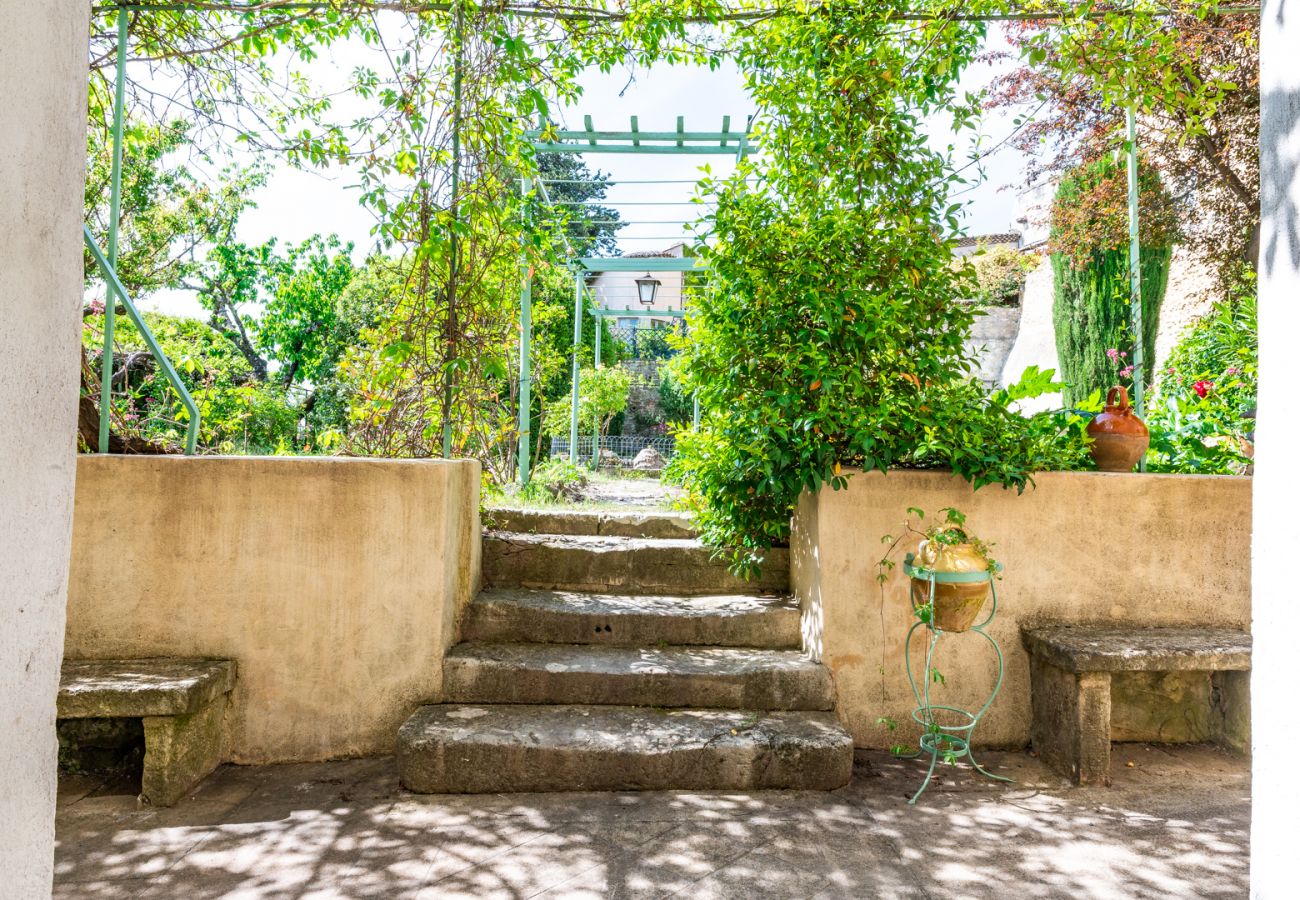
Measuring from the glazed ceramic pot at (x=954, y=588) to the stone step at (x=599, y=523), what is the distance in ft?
5.11

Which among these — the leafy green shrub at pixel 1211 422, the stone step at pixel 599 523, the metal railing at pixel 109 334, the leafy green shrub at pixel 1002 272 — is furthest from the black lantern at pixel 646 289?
the leafy green shrub at pixel 1002 272

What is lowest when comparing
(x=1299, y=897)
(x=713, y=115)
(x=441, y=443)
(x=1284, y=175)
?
(x=1299, y=897)

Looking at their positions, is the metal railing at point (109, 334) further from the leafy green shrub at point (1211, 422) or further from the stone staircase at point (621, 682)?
the leafy green shrub at point (1211, 422)

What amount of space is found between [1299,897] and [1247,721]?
291cm

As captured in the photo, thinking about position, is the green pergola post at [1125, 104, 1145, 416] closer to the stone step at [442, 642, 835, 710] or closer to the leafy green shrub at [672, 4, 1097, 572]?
the leafy green shrub at [672, 4, 1097, 572]

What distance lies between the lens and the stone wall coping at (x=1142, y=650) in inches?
118

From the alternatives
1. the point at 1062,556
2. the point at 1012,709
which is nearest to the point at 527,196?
the point at 1062,556

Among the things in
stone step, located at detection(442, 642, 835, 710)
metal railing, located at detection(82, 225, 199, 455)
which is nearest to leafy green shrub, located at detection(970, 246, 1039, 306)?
stone step, located at detection(442, 642, 835, 710)

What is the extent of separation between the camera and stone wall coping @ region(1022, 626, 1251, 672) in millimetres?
3006

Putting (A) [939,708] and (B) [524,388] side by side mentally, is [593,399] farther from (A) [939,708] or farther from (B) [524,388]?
(A) [939,708]

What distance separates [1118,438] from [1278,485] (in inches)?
109

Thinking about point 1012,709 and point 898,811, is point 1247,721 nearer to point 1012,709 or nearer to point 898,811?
point 1012,709

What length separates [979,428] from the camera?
10.9 feet

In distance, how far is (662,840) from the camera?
8.38ft
